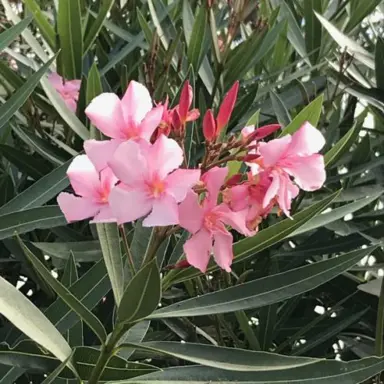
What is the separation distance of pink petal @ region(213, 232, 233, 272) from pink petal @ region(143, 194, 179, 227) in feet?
0.19

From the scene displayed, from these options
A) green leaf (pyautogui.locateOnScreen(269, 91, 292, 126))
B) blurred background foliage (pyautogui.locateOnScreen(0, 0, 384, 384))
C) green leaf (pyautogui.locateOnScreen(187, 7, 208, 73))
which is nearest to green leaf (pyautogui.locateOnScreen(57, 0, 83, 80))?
blurred background foliage (pyautogui.locateOnScreen(0, 0, 384, 384))

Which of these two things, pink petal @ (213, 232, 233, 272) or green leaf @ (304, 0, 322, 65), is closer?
pink petal @ (213, 232, 233, 272)

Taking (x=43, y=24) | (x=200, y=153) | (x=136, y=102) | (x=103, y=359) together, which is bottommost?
(x=103, y=359)

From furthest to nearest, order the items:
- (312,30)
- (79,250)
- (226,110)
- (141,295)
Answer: (312,30)
(79,250)
(226,110)
(141,295)

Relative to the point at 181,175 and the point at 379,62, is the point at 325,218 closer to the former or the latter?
the point at 181,175

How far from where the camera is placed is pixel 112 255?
0.63 m

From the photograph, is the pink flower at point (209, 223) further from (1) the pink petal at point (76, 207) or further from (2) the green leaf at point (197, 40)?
(2) the green leaf at point (197, 40)

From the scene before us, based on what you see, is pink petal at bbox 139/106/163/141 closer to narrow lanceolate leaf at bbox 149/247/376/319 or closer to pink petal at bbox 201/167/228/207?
pink petal at bbox 201/167/228/207

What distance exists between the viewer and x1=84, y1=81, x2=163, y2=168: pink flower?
1.73 feet

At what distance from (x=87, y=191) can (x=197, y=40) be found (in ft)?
1.83

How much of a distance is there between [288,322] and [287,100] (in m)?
0.35

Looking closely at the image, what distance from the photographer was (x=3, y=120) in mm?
815

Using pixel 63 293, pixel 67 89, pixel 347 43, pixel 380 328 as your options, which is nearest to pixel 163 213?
pixel 63 293

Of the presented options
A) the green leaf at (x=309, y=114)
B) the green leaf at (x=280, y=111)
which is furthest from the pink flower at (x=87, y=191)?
the green leaf at (x=280, y=111)
